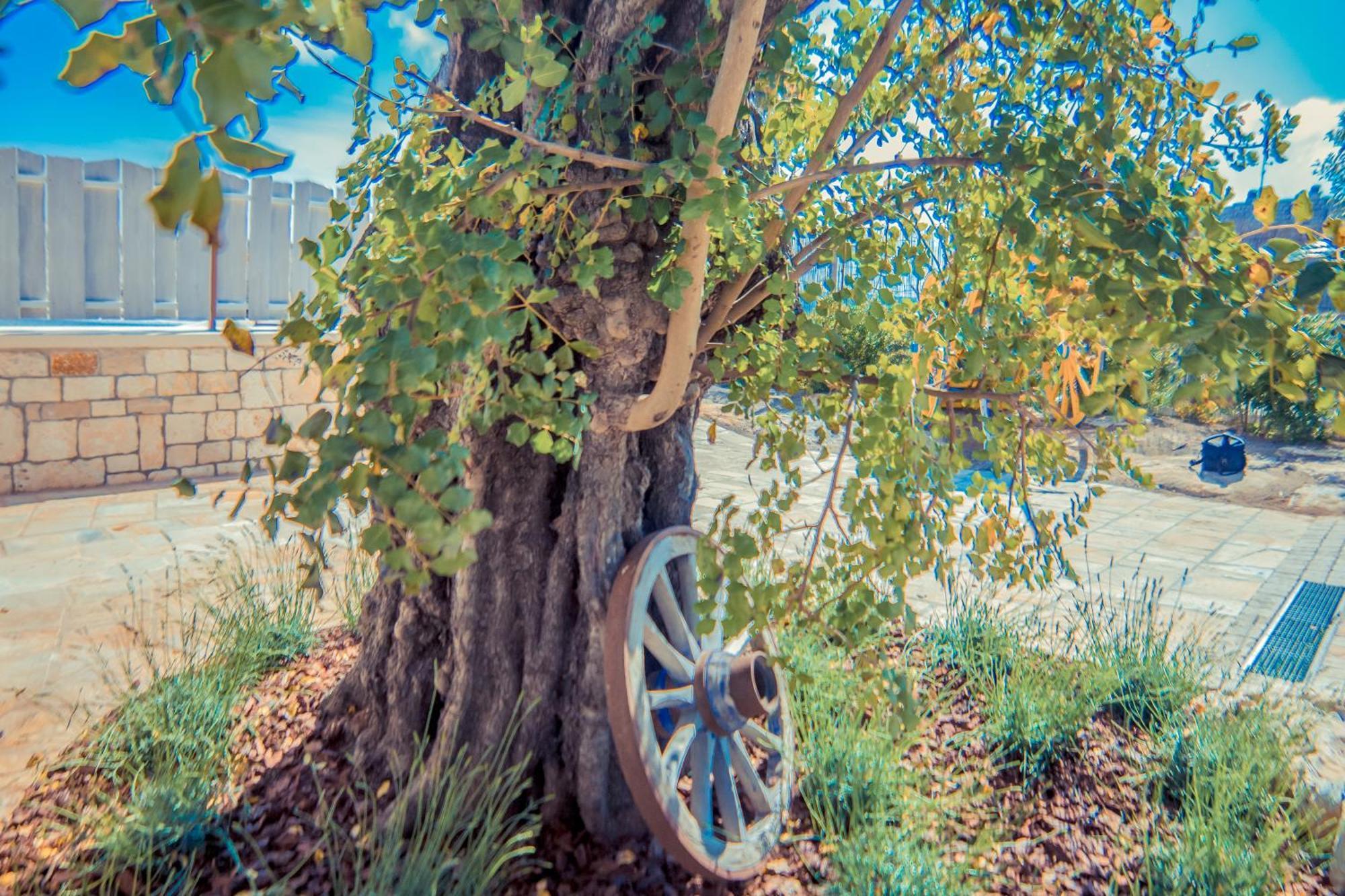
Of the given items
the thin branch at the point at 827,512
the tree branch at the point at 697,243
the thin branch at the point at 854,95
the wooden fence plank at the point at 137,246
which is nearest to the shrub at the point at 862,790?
the thin branch at the point at 827,512

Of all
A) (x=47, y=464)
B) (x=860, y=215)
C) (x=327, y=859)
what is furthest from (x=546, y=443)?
(x=47, y=464)

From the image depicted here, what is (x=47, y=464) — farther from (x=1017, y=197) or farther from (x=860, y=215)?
(x=1017, y=197)

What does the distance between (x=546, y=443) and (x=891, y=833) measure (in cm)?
132

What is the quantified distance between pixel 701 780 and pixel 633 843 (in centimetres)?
27

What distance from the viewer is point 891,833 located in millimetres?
2197

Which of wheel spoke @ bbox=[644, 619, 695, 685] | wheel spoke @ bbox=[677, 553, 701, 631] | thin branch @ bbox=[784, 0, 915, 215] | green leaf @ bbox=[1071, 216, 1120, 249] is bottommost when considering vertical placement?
wheel spoke @ bbox=[644, 619, 695, 685]

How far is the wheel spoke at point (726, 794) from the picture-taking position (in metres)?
2.20

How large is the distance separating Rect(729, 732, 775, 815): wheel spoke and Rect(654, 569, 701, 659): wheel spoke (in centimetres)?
27

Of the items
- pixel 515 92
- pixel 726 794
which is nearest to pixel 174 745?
pixel 726 794

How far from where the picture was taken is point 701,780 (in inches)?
87.4

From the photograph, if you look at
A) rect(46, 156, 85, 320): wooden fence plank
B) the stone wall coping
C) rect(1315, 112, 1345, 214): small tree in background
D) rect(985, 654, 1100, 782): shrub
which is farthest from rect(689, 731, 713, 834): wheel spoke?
rect(1315, 112, 1345, 214): small tree in background

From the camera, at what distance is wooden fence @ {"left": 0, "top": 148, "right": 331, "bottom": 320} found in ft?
22.8

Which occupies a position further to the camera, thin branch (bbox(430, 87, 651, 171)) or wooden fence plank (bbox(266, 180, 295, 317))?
wooden fence plank (bbox(266, 180, 295, 317))

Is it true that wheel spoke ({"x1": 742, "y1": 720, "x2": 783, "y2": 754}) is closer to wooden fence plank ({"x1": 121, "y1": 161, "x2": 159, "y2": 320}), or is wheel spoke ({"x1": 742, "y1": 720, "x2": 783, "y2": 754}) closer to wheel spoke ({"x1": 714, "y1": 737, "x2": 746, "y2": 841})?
wheel spoke ({"x1": 714, "y1": 737, "x2": 746, "y2": 841})
